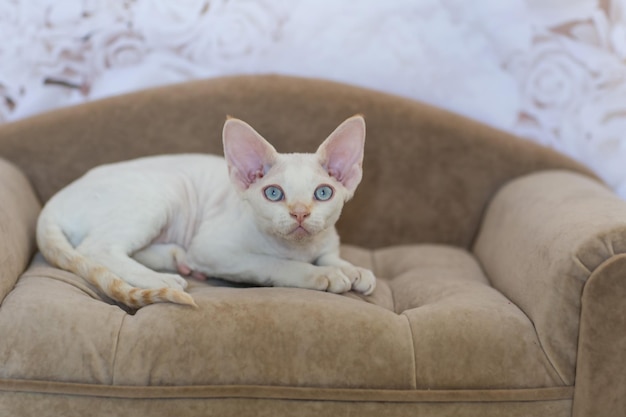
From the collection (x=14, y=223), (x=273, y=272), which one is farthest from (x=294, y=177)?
(x=14, y=223)

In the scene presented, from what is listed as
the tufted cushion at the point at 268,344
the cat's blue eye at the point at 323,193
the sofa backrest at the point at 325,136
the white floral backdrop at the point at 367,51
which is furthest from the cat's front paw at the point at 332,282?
the white floral backdrop at the point at 367,51

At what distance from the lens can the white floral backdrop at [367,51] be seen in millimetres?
2332

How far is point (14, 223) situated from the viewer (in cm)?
181

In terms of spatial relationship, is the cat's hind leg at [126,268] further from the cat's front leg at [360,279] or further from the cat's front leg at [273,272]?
the cat's front leg at [360,279]

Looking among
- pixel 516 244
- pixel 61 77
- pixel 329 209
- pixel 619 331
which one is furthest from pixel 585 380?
pixel 61 77

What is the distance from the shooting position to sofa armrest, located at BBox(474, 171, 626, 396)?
4.65 feet

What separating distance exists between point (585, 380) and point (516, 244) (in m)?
0.51

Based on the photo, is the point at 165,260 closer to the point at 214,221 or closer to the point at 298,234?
the point at 214,221

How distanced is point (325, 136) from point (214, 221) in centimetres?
60

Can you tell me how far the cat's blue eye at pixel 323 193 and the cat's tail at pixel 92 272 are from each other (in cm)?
39

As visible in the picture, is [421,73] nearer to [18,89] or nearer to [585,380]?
[585,380]

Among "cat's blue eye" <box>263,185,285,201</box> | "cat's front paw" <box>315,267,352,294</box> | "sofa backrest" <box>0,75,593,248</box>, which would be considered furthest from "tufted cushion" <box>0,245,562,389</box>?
"sofa backrest" <box>0,75,593,248</box>

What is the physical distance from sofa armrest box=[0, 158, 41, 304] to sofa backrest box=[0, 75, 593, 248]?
0.11 metres

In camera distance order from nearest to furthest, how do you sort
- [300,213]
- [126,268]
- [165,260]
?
1. [300,213]
2. [126,268]
3. [165,260]
